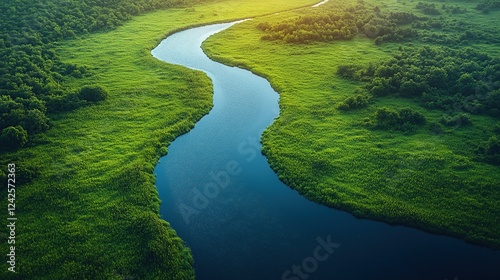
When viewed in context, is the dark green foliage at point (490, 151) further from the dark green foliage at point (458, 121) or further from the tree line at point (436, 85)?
the dark green foliage at point (458, 121)

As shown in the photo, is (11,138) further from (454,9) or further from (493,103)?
(454,9)

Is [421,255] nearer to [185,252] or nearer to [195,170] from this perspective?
[185,252]

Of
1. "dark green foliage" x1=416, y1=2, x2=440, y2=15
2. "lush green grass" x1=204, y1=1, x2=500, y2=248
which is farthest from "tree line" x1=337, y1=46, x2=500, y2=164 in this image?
"dark green foliage" x1=416, y1=2, x2=440, y2=15

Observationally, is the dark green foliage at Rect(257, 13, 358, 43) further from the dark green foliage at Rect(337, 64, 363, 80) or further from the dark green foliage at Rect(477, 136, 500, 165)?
the dark green foliage at Rect(477, 136, 500, 165)

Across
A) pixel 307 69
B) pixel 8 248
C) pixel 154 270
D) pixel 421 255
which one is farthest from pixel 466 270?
pixel 307 69
